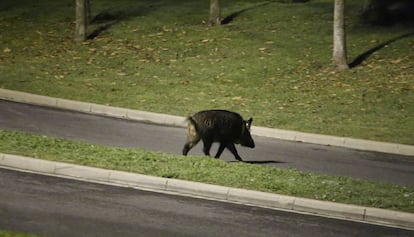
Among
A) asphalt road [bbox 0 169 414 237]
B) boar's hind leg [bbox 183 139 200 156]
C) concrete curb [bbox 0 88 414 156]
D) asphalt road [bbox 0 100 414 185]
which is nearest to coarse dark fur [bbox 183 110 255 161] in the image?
boar's hind leg [bbox 183 139 200 156]

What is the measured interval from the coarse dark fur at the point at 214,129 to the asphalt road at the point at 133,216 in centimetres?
253

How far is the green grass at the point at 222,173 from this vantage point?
10742 millimetres

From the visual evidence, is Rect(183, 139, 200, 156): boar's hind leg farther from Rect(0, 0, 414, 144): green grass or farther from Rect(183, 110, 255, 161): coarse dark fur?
Rect(0, 0, 414, 144): green grass

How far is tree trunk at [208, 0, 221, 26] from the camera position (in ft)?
91.8

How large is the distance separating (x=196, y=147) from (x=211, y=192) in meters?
4.46


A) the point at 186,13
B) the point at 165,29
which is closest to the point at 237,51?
the point at 165,29

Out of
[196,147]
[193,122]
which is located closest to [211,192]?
[193,122]

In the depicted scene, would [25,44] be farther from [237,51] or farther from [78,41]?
[237,51]

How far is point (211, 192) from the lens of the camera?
1070 cm

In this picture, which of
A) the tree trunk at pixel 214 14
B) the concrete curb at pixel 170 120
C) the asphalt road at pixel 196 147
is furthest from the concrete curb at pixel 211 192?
the tree trunk at pixel 214 14

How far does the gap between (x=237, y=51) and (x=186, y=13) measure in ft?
19.2

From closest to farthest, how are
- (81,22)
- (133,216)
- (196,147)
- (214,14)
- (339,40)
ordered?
1. (133,216)
2. (196,147)
3. (339,40)
4. (81,22)
5. (214,14)

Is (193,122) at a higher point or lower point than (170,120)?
higher

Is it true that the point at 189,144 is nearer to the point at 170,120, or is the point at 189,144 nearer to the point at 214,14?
the point at 170,120
